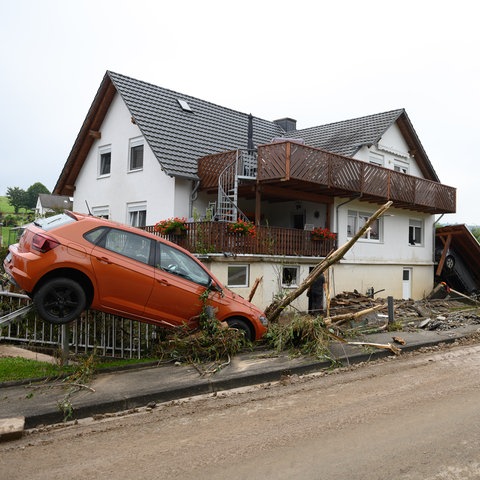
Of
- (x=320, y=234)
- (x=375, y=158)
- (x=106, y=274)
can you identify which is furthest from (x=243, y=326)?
(x=375, y=158)

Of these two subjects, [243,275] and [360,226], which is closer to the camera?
[243,275]

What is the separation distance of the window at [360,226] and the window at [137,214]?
8.47 metres

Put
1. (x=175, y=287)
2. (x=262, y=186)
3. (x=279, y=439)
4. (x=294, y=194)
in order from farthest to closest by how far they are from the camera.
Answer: (x=294, y=194), (x=262, y=186), (x=175, y=287), (x=279, y=439)

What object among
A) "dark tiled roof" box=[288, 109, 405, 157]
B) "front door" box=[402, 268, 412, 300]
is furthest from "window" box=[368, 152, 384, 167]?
"front door" box=[402, 268, 412, 300]

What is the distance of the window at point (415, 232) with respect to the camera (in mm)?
24219

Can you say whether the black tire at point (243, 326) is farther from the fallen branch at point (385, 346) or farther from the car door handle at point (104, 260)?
the car door handle at point (104, 260)

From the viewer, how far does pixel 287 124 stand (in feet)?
88.4

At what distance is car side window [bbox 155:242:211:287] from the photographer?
8070 millimetres

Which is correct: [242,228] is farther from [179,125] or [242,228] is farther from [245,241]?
[179,125]

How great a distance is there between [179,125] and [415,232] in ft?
42.7

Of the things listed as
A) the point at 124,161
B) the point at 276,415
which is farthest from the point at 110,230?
the point at 124,161

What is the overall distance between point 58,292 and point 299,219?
15152 mm

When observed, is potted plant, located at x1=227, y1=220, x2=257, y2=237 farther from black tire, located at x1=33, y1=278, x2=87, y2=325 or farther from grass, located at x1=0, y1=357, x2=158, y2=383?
black tire, located at x1=33, y1=278, x2=87, y2=325

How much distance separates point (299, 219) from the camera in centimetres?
2122
